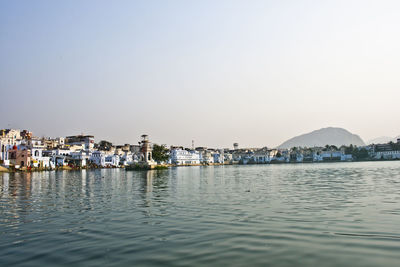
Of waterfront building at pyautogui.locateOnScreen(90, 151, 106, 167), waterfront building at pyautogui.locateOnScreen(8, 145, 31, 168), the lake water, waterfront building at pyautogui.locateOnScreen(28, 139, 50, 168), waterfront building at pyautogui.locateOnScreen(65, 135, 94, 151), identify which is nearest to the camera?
the lake water

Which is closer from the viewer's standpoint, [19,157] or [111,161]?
[19,157]

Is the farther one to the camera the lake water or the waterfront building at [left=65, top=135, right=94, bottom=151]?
the waterfront building at [left=65, top=135, right=94, bottom=151]

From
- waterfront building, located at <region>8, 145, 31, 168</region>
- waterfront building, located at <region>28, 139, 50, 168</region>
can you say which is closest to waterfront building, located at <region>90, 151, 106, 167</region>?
waterfront building, located at <region>28, 139, 50, 168</region>

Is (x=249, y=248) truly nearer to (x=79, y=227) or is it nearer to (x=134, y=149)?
(x=79, y=227)

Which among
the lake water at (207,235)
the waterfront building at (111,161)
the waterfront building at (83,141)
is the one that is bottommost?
the lake water at (207,235)

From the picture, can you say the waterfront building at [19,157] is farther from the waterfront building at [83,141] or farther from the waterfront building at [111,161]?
the waterfront building at [83,141]

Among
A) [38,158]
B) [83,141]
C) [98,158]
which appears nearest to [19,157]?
[38,158]

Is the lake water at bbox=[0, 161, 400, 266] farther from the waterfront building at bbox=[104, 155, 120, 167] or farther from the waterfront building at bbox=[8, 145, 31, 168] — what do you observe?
the waterfront building at bbox=[104, 155, 120, 167]

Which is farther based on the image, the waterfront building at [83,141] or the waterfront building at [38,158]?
the waterfront building at [83,141]

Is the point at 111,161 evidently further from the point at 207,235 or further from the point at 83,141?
the point at 207,235

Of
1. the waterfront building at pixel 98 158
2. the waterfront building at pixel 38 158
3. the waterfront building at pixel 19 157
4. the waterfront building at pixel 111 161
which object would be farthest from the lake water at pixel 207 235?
the waterfront building at pixel 111 161

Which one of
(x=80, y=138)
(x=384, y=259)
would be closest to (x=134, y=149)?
(x=80, y=138)

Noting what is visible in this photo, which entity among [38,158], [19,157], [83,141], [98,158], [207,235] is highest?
[83,141]

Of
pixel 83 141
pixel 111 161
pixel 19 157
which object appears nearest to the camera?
pixel 19 157
